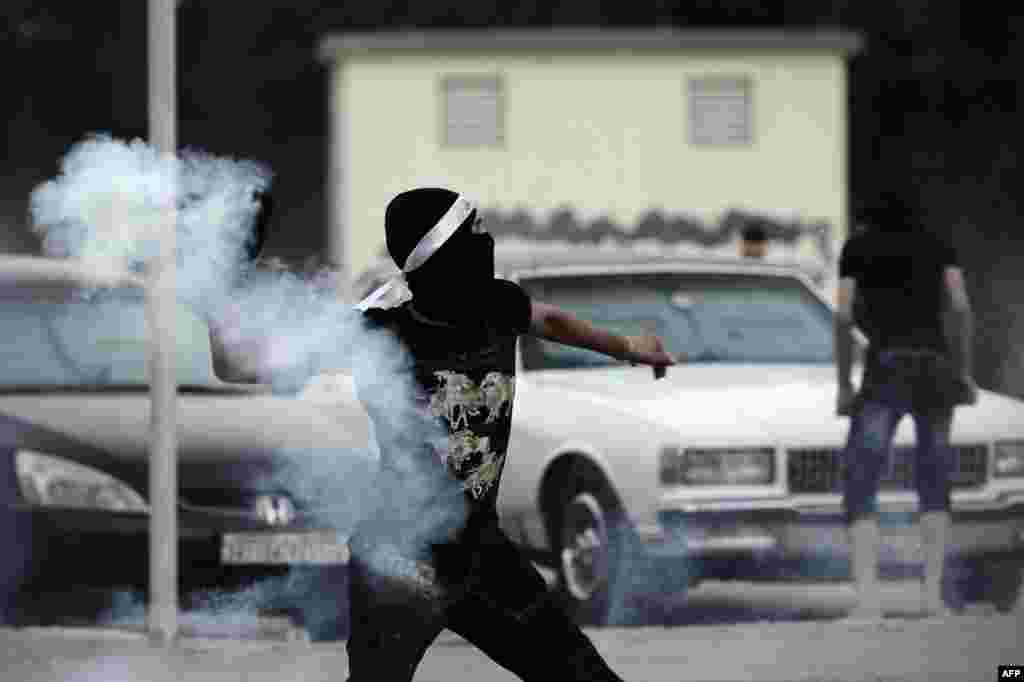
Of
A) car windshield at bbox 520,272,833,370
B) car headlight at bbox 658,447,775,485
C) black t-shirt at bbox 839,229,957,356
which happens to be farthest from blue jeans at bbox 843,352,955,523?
car windshield at bbox 520,272,833,370

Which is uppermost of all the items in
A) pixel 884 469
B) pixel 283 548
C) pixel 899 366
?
pixel 899 366

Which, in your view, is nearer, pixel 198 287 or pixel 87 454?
pixel 198 287

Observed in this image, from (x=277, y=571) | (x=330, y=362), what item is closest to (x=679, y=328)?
(x=277, y=571)

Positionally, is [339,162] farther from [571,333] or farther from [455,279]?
[455,279]

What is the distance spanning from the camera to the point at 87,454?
1040 centimetres

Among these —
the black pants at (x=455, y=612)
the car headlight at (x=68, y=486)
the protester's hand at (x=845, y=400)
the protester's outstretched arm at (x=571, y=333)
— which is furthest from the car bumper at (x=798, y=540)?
the black pants at (x=455, y=612)

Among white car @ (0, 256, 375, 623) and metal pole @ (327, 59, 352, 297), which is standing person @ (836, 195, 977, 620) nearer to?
white car @ (0, 256, 375, 623)

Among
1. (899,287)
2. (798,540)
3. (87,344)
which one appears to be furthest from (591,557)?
(87,344)

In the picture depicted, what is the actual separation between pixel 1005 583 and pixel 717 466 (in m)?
1.66

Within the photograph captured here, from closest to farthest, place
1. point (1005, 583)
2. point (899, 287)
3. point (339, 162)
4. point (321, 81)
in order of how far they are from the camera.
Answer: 1. point (899, 287)
2. point (1005, 583)
3. point (339, 162)
4. point (321, 81)

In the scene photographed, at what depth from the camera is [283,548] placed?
10547 mm

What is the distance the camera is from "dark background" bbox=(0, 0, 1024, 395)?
5347 cm

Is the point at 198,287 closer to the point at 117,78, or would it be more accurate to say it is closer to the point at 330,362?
the point at 330,362

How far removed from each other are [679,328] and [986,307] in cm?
2477
